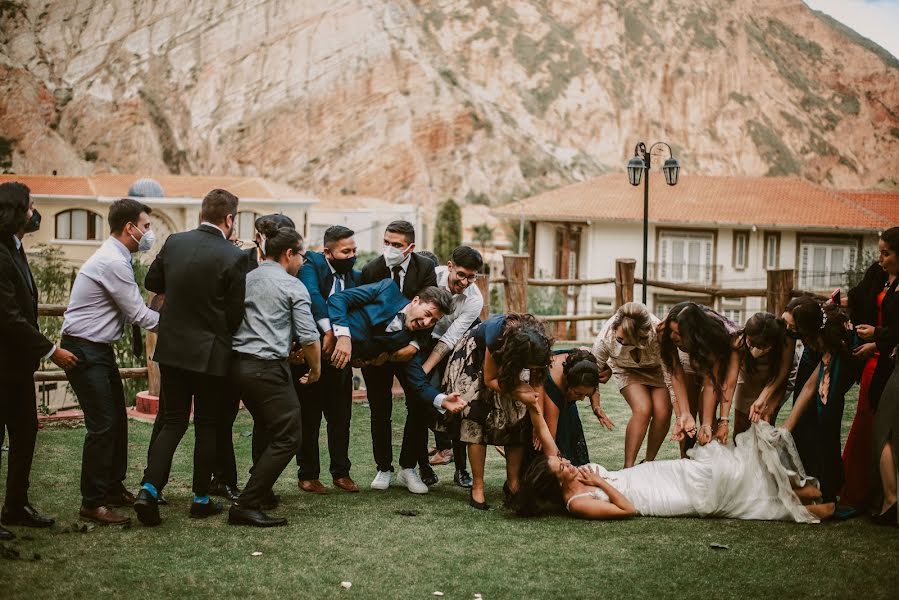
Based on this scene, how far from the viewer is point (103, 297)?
4746 millimetres

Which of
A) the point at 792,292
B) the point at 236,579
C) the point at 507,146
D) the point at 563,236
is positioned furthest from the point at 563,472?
the point at 507,146

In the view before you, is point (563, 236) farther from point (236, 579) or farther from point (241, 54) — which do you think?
point (236, 579)

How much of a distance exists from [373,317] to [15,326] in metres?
1.89

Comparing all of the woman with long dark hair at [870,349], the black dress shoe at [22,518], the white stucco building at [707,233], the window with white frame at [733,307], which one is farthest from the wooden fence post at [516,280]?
the window with white frame at [733,307]

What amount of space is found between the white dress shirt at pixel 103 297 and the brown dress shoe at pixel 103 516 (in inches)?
33.6

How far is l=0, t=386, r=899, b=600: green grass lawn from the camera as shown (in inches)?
154

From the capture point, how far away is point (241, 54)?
55.5 metres

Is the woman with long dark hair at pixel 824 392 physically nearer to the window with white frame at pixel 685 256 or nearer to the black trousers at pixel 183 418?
the black trousers at pixel 183 418

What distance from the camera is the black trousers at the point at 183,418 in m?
4.62

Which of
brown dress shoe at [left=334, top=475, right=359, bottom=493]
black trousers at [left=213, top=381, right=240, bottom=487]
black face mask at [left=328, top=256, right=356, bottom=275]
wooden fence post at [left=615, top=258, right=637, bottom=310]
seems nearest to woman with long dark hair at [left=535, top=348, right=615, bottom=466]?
brown dress shoe at [left=334, top=475, right=359, bottom=493]

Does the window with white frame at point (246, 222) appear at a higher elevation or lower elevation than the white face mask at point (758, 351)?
higher

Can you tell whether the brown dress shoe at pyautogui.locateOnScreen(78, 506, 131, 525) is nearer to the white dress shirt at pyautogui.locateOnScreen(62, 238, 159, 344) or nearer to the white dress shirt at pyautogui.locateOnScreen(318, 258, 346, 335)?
the white dress shirt at pyautogui.locateOnScreen(62, 238, 159, 344)

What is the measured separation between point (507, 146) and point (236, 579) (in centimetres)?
5146

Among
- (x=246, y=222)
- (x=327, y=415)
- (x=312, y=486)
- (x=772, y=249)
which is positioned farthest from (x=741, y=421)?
(x=246, y=222)
